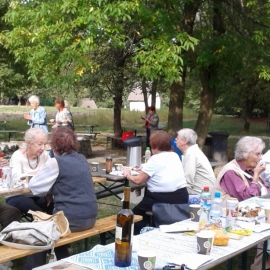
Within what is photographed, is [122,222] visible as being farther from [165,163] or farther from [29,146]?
[29,146]

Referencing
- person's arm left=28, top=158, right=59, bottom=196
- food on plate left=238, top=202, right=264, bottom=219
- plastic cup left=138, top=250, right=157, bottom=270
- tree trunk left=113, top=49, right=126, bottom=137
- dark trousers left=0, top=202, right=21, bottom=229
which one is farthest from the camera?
tree trunk left=113, top=49, right=126, bottom=137

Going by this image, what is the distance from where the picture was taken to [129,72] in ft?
59.6

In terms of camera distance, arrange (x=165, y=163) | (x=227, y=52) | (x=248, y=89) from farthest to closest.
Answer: (x=248, y=89) < (x=227, y=52) < (x=165, y=163)

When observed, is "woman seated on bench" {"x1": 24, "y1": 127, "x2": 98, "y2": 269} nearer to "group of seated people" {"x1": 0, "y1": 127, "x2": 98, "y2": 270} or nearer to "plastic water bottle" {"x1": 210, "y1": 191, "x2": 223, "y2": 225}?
"group of seated people" {"x1": 0, "y1": 127, "x2": 98, "y2": 270}

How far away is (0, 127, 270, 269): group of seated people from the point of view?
3959 millimetres

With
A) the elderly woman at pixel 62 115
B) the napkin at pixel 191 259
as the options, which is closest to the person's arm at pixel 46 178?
the napkin at pixel 191 259

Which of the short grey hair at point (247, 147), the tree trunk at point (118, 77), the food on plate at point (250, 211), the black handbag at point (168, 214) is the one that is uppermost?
the tree trunk at point (118, 77)

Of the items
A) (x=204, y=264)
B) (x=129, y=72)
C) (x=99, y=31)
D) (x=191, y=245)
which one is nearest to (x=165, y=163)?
(x=191, y=245)

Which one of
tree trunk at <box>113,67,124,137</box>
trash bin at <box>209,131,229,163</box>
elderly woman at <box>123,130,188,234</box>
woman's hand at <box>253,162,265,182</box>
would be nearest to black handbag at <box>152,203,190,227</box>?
elderly woman at <box>123,130,188,234</box>

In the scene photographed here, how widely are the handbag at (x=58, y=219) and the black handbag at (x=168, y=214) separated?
92cm

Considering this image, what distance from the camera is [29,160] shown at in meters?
5.21

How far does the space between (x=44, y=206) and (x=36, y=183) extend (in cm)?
146

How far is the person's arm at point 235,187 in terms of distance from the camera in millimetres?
4324

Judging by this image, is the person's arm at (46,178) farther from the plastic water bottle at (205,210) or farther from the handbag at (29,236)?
the plastic water bottle at (205,210)
